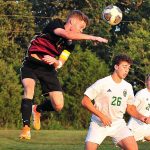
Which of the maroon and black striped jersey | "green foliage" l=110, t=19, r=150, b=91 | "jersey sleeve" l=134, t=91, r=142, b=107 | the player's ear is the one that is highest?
"green foliage" l=110, t=19, r=150, b=91

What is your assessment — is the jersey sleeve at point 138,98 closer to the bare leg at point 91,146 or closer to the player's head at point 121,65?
the player's head at point 121,65

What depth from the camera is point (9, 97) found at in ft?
114

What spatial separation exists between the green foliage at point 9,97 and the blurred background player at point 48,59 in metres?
23.3

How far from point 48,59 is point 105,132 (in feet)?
6.04

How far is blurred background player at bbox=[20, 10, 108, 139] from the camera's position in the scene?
400 inches

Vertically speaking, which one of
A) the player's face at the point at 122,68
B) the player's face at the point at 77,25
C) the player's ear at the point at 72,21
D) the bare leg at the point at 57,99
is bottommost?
the bare leg at the point at 57,99

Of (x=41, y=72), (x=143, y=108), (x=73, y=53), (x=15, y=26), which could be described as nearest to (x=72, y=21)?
(x=41, y=72)

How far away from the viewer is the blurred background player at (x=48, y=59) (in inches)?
400

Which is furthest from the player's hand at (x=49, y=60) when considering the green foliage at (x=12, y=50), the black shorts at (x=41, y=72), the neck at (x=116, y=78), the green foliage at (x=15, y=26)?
the green foliage at (x=15, y=26)

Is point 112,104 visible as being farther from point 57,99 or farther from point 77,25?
point 57,99

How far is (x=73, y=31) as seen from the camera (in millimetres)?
10023

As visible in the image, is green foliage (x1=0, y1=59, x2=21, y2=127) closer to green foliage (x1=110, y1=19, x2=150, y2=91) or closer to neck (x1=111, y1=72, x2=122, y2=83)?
green foliage (x1=110, y1=19, x2=150, y2=91)

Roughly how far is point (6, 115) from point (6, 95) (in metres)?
1.26

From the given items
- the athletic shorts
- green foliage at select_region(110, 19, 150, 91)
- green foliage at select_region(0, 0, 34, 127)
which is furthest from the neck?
green foliage at select_region(110, 19, 150, 91)
